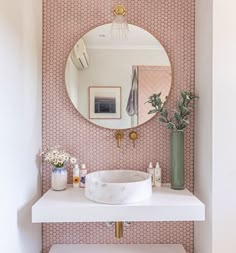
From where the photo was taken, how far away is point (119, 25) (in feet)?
6.71

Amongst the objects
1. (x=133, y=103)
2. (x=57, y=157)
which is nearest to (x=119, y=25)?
(x=133, y=103)

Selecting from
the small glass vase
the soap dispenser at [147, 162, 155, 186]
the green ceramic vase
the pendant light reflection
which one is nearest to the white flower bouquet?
the small glass vase

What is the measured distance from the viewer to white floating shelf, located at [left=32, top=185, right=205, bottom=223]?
160 centimetres
